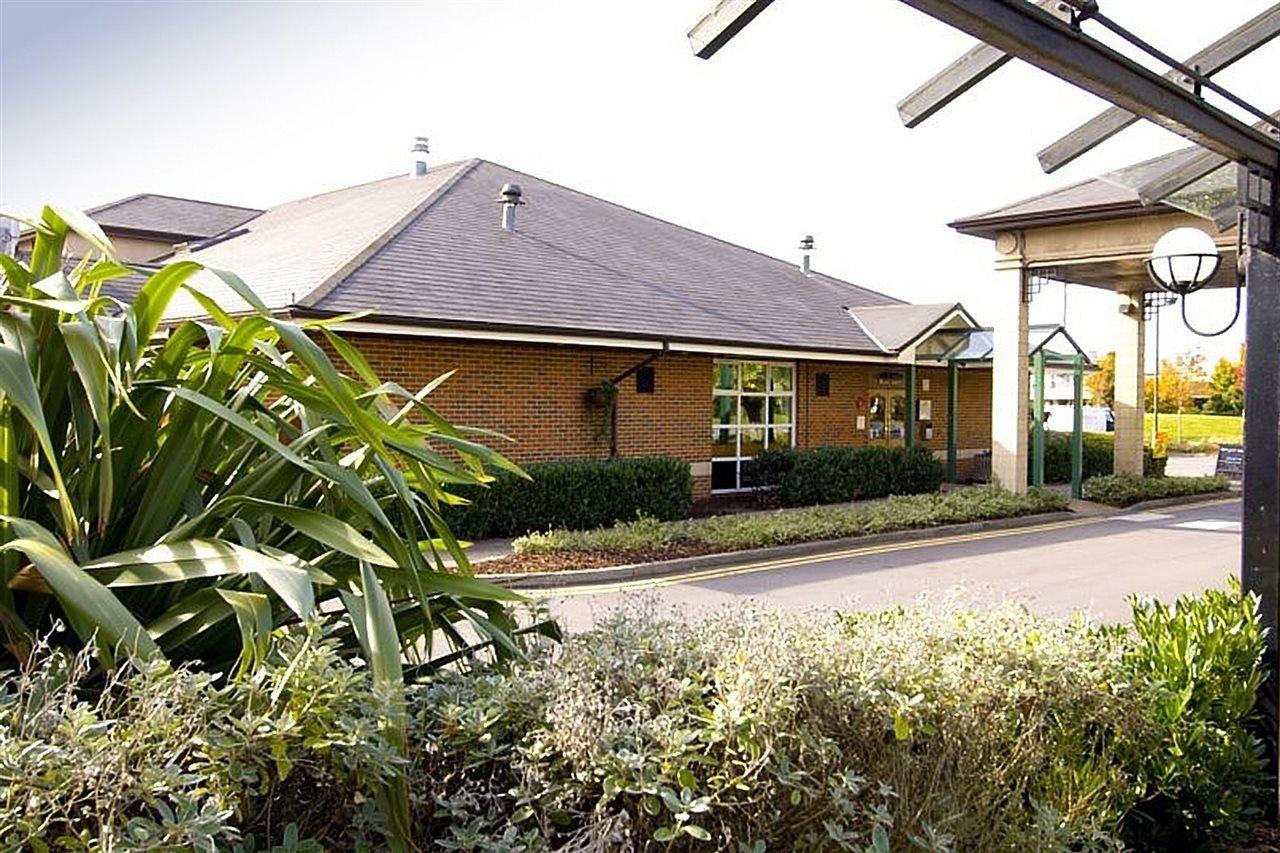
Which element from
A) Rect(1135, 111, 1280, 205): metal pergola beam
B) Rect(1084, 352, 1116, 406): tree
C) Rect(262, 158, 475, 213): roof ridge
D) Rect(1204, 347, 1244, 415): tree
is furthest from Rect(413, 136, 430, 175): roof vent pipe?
Rect(1204, 347, 1244, 415): tree

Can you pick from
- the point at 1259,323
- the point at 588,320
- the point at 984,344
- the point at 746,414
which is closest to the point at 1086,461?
the point at 984,344

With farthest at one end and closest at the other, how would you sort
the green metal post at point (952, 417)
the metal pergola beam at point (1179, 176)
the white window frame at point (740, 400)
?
the green metal post at point (952, 417) < the white window frame at point (740, 400) < the metal pergola beam at point (1179, 176)

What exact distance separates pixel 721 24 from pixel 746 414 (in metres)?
18.9

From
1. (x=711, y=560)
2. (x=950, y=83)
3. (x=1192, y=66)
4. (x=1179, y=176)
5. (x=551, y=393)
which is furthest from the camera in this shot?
(x=551, y=393)

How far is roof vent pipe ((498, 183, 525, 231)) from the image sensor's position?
66.5ft

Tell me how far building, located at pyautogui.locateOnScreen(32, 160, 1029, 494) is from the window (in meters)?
0.04

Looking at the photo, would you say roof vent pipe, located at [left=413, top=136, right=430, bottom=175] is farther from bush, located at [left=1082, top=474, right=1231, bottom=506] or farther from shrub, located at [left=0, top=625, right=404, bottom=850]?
shrub, located at [left=0, top=625, right=404, bottom=850]

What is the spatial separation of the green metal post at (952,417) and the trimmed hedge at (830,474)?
4.03 meters

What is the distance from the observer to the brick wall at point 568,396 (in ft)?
53.2

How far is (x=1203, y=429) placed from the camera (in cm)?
5916

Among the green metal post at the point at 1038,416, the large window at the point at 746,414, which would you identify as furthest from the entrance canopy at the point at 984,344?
the large window at the point at 746,414

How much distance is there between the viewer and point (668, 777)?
229cm

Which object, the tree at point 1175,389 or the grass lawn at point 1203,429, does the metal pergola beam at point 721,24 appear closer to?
the grass lawn at point 1203,429

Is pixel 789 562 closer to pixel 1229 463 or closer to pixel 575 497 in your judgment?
pixel 575 497
